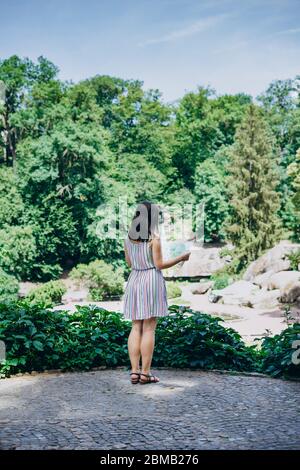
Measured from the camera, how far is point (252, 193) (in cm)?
3425

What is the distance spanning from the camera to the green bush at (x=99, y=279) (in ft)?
88.6

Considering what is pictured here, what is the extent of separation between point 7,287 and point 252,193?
1708 centimetres

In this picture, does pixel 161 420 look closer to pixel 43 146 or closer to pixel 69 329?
pixel 69 329

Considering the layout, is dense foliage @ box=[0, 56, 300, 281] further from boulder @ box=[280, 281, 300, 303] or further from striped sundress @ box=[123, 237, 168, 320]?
striped sundress @ box=[123, 237, 168, 320]

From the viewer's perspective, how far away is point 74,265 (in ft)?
106

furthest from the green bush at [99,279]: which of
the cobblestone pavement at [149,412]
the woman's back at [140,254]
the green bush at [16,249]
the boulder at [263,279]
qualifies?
the woman's back at [140,254]

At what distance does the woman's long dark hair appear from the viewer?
202 inches

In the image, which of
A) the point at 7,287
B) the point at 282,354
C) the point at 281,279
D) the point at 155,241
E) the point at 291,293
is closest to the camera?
the point at 155,241

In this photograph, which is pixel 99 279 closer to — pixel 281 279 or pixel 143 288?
pixel 281 279

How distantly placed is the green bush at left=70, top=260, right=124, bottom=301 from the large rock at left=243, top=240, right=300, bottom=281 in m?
7.30

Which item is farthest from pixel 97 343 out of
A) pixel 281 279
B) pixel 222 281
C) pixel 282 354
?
pixel 222 281

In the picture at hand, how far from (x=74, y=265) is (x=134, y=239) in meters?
27.5

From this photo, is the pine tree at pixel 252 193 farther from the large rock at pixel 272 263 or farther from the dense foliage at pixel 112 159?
the large rock at pixel 272 263

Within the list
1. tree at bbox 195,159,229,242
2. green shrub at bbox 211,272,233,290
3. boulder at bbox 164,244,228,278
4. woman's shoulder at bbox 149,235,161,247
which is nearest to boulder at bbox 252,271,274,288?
green shrub at bbox 211,272,233,290
